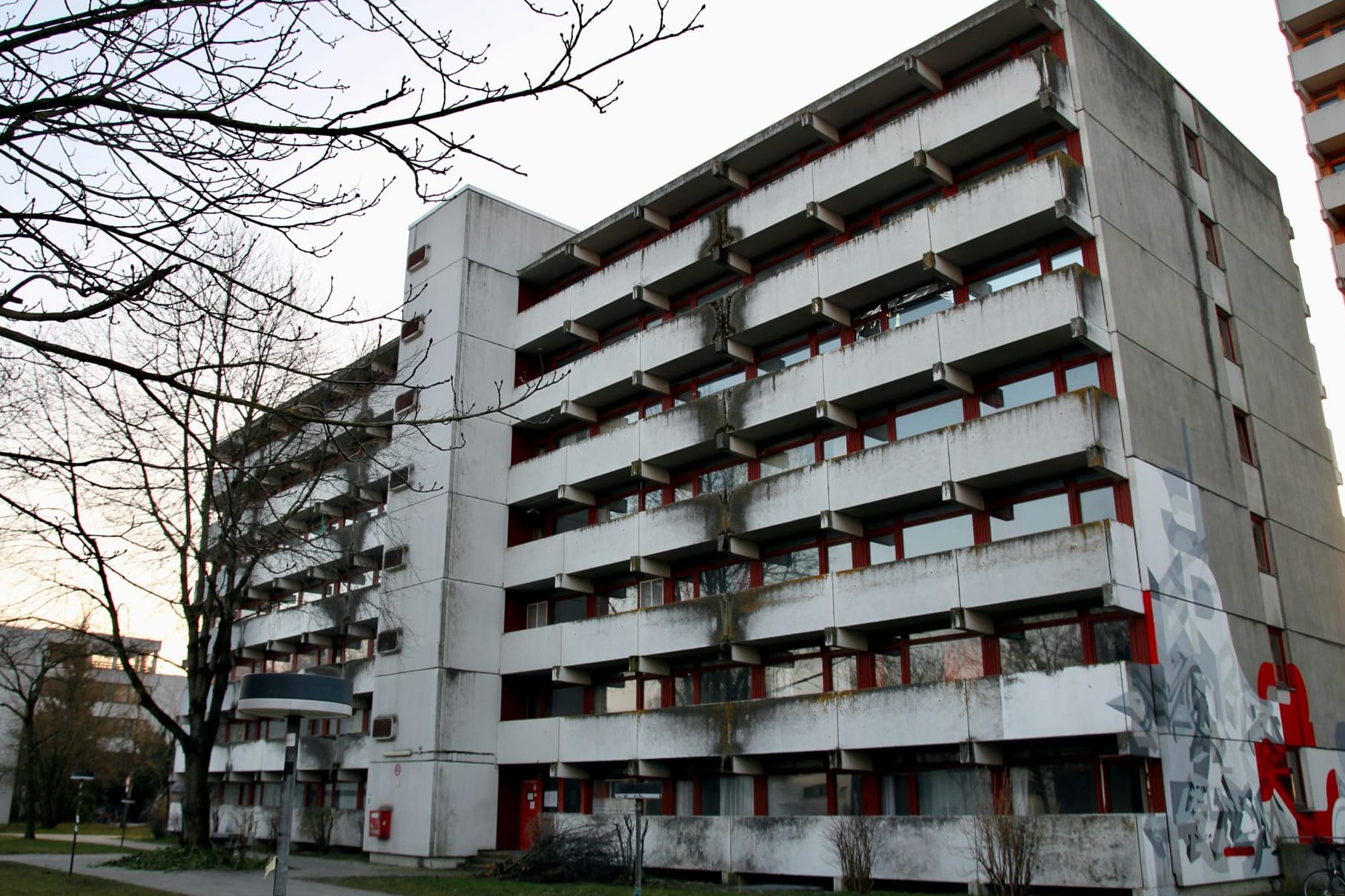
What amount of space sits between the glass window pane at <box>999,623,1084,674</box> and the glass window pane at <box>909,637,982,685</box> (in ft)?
1.81

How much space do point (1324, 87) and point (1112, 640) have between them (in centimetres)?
2585

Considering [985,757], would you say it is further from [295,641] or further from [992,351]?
[295,641]

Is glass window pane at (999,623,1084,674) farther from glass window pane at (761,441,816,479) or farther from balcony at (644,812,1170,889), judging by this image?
glass window pane at (761,441,816,479)

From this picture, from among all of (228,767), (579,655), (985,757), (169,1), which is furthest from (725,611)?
(228,767)

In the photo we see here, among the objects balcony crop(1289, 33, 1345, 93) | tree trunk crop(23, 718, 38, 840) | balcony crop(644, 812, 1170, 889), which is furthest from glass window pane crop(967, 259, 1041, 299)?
tree trunk crop(23, 718, 38, 840)

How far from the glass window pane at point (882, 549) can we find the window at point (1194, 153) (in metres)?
11.2

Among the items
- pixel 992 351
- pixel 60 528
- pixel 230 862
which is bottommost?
pixel 230 862

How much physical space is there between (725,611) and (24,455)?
18.1m

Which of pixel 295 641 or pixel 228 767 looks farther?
pixel 228 767

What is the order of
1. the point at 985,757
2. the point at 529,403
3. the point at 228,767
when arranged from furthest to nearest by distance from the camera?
the point at 228,767 < the point at 529,403 < the point at 985,757

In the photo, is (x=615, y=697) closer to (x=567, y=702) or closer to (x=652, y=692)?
(x=652, y=692)

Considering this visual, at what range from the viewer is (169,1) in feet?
20.4

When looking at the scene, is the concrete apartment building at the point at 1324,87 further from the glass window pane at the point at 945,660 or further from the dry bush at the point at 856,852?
the dry bush at the point at 856,852

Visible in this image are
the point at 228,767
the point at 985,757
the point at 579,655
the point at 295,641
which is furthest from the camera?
the point at 228,767
